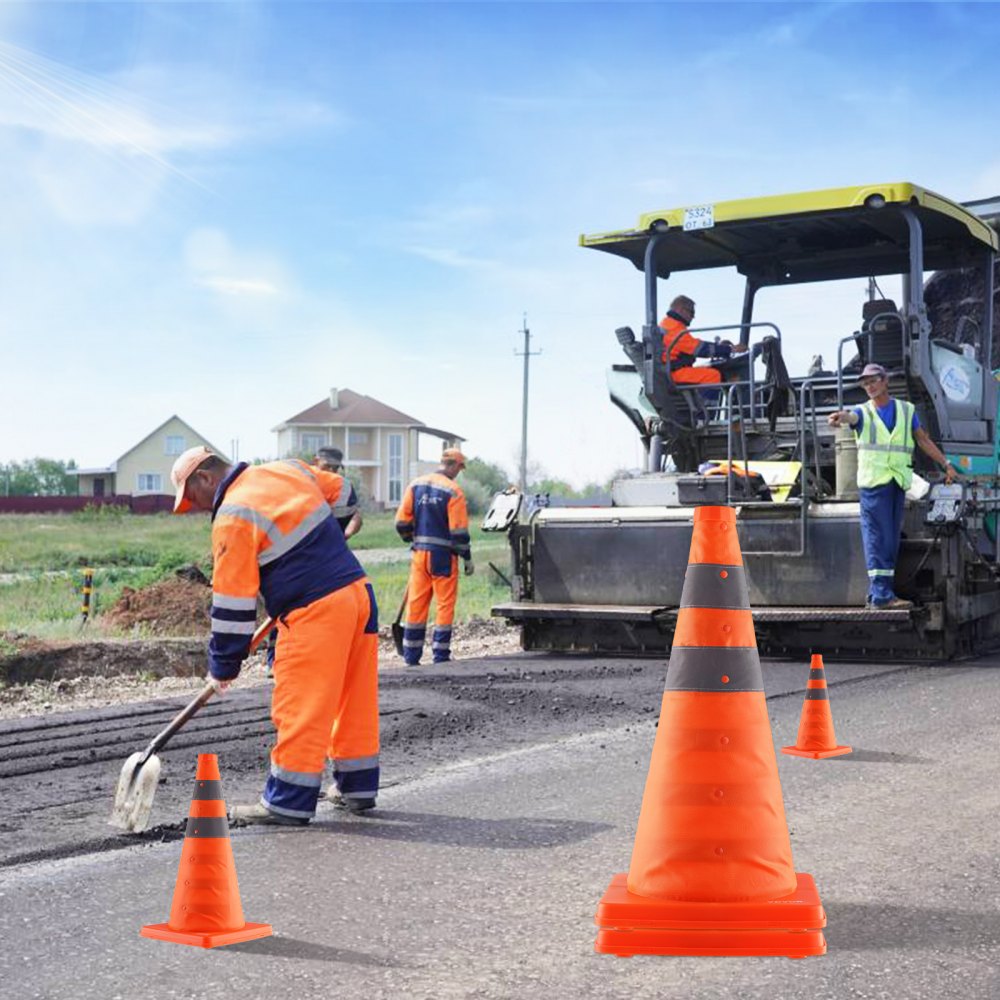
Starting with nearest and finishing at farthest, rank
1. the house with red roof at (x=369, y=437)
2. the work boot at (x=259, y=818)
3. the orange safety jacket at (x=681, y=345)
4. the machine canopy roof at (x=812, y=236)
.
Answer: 1. the work boot at (x=259, y=818)
2. the machine canopy roof at (x=812, y=236)
3. the orange safety jacket at (x=681, y=345)
4. the house with red roof at (x=369, y=437)

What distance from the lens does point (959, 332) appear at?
11211mm

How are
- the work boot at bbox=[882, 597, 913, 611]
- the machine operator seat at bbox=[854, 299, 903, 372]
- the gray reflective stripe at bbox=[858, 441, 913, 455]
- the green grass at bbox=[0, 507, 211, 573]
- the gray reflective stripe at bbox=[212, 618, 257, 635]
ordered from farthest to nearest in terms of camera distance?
the green grass at bbox=[0, 507, 211, 573] < the machine operator seat at bbox=[854, 299, 903, 372] < the gray reflective stripe at bbox=[858, 441, 913, 455] < the work boot at bbox=[882, 597, 913, 611] < the gray reflective stripe at bbox=[212, 618, 257, 635]

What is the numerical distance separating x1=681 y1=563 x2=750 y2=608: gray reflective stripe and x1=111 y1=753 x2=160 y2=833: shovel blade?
2100 mm

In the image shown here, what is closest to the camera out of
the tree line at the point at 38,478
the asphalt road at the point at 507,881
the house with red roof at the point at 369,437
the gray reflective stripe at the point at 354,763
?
the asphalt road at the point at 507,881

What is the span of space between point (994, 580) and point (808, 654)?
55.0 inches

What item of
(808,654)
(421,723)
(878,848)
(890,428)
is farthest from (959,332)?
(878,848)

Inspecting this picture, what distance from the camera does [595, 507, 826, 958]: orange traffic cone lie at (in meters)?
3.86

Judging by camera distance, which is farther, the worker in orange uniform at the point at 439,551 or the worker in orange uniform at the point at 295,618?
the worker in orange uniform at the point at 439,551

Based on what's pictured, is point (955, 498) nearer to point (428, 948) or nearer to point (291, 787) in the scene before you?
point (291, 787)

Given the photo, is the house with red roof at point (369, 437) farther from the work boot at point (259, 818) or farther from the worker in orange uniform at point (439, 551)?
the work boot at point (259, 818)

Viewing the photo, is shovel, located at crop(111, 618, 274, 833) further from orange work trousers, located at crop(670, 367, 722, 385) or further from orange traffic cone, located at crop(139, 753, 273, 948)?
orange work trousers, located at crop(670, 367, 722, 385)

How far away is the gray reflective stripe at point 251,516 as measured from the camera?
5.42 m

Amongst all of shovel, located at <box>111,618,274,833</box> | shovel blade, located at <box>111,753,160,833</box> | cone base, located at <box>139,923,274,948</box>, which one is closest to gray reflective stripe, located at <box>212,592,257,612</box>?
shovel, located at <box>111,618,274,833</box>

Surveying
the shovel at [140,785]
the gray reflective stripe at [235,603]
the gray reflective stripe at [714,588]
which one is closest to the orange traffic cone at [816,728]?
the gray reflective stripe at [714,588]
